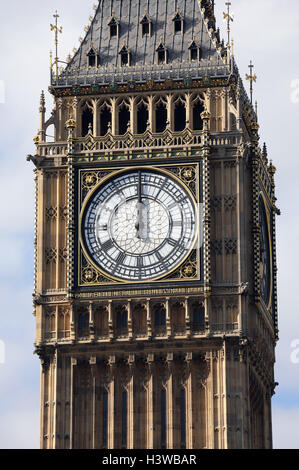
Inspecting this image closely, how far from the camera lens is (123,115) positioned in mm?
104500

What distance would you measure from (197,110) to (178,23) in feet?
10.6

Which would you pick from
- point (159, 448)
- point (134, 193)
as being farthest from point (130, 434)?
point (134, 193)

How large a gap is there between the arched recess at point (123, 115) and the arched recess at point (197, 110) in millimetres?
2101

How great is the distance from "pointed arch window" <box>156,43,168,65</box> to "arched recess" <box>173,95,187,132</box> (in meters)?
1.46

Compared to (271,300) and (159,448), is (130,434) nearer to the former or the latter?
(159,448)

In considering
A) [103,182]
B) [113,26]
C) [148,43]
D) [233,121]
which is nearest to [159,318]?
[103,182]

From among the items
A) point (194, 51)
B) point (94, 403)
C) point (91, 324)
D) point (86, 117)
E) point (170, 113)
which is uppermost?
point (194, 51)

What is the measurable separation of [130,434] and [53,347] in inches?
147

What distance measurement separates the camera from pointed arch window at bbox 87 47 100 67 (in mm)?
105000

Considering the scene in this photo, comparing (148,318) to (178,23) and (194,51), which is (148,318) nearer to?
(194,51)

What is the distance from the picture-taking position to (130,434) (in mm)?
100438

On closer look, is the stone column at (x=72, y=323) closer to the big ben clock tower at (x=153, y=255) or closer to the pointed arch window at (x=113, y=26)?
the big ben clock tower at (x=153, y=255)

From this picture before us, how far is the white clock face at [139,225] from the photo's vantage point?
102 m

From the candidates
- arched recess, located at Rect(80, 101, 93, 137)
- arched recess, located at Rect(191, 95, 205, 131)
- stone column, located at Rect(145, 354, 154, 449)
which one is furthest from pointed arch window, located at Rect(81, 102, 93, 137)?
stone column, located at Rect(145, 354, 154, 449)
